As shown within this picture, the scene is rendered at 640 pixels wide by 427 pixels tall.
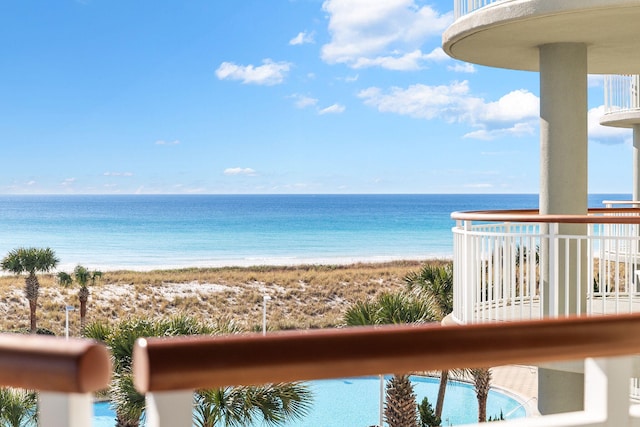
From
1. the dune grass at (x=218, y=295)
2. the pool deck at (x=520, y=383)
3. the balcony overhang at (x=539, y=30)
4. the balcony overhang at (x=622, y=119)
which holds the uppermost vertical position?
the balcony overhang at (x=622, y=119)

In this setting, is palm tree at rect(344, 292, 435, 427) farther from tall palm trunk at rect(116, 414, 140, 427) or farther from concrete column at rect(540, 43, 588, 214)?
concrete column at rect(540, 43, 588, 214)

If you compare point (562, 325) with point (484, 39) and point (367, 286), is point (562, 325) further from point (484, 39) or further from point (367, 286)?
point (367, 286)

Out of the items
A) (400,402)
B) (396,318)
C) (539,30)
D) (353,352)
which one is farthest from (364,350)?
(400,402)

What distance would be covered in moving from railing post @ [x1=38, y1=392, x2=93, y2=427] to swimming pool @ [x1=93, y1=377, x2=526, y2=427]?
1868 cm

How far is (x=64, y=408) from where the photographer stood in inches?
45.4

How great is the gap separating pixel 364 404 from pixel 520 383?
4.68 m

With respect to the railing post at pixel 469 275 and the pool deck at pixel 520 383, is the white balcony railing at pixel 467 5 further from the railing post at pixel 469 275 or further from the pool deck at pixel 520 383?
the pool deck at pixel 520 383

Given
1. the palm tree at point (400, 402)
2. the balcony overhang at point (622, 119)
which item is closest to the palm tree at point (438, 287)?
the palm tree at point (400, 402)

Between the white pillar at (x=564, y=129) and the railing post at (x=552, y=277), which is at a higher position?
the white pillar at (x=564, y=129)

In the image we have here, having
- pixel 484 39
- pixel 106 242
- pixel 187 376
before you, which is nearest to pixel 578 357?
pixel 187 376

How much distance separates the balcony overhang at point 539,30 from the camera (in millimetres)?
A: 6605

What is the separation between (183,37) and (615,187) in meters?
46.7

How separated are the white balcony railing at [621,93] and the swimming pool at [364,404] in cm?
808

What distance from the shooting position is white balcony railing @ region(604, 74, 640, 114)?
640 inches
